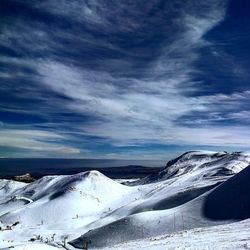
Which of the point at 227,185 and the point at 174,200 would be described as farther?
the point at 174,200

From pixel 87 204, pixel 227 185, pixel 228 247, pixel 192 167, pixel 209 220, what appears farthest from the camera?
pixel 192 167

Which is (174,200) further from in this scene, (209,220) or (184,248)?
(184,248)

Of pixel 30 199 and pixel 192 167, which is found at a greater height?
pixel 192 167

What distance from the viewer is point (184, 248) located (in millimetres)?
21969

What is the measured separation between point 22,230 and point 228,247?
4051 centimetres

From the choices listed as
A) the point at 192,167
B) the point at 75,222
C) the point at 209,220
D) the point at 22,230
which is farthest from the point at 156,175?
the point at 209,220

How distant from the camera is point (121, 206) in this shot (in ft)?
223

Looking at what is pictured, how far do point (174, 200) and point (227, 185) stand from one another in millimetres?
9053

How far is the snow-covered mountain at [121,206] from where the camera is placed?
3984 cm

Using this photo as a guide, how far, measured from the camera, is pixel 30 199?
83562 mm

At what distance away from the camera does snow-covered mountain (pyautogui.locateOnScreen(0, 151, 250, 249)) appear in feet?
131

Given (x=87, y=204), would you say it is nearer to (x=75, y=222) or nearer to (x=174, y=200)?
(x=75, y=222)

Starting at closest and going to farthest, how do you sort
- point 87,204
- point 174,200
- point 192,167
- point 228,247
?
point 228,247
point 174,200
point 87,204
point 192,167

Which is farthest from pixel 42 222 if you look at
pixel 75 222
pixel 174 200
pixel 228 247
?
pixel 228 247
